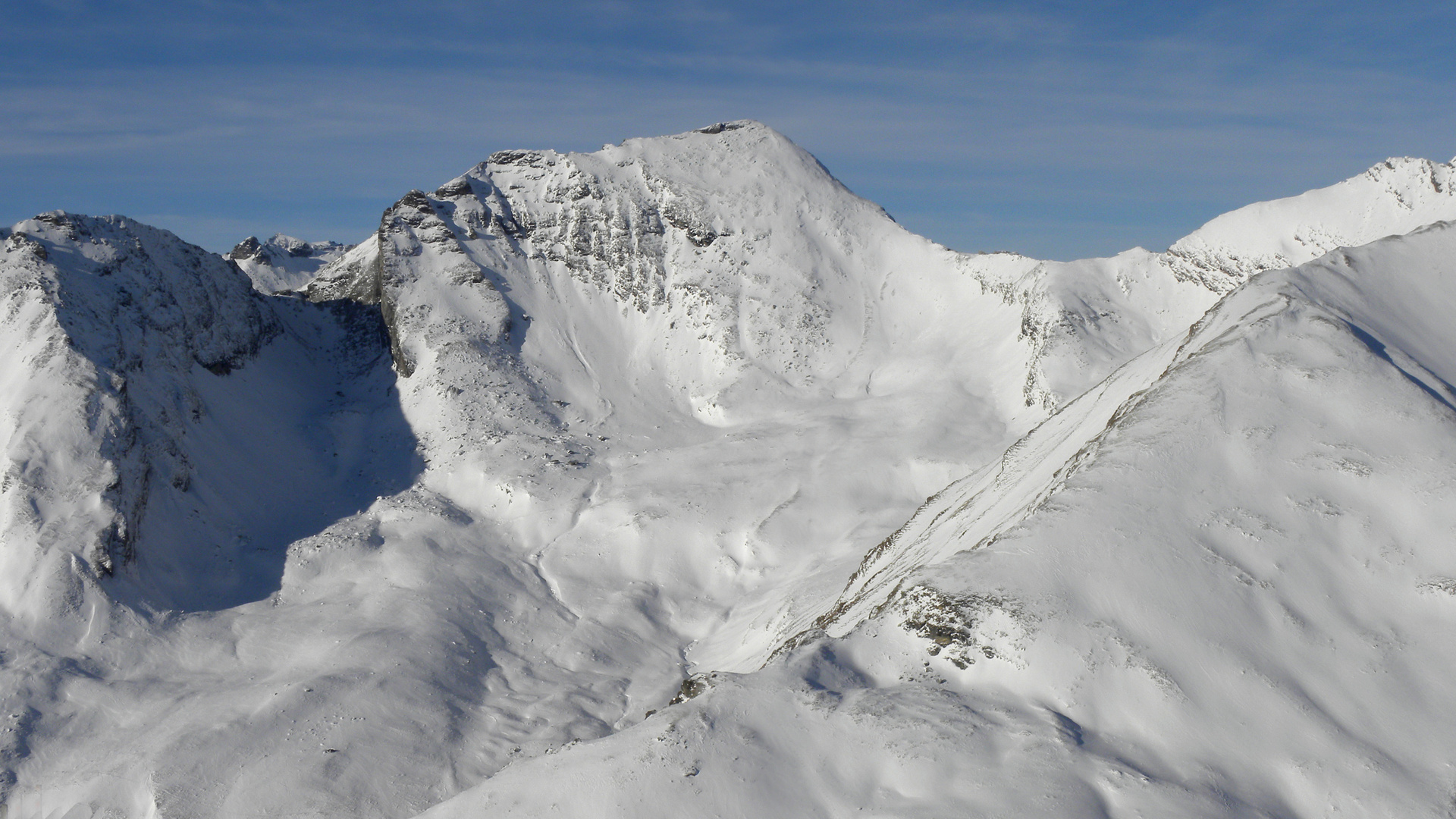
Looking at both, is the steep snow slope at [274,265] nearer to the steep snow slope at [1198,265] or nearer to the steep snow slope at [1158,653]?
the steep snow slope at [1198,265]

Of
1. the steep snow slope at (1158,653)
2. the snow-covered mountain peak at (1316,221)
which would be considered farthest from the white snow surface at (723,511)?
the snow-covered mountain peak at (1316,221)

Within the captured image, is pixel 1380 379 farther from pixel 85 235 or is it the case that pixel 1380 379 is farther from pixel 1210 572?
pixel 85 235

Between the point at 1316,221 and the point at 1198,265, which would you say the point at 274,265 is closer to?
the point at 1198,265

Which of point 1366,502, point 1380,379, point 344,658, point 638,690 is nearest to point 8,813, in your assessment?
point 344,658

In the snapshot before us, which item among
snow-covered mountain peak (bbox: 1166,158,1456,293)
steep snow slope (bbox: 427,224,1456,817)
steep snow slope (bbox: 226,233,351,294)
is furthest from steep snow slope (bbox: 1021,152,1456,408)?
steep snow slope (bbox: 226,233,351,294)

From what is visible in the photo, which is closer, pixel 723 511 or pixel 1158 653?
pixel 1158 653

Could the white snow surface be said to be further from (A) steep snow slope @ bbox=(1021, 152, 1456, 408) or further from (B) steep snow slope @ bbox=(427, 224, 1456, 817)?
(A) steep snow slope @ bbox=(1021, 152, 1456, 408)

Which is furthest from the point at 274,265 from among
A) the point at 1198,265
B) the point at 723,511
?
the point at 1198,265
